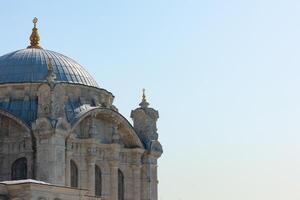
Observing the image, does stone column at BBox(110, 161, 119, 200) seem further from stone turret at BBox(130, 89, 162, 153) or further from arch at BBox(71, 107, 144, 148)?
stone turret at BBox(130, 89, 162, 153)

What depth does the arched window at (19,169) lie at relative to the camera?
45.8 meters

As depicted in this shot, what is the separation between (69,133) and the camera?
45.1 meters

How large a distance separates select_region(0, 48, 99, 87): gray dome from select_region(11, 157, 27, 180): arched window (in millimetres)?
5112

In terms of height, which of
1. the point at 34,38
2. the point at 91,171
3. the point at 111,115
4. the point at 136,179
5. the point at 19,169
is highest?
the point at 34,38

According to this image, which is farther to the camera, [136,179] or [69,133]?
[136,179]

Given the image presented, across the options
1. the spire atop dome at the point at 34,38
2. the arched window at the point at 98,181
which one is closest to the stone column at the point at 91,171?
the arched window at the point at 98,181

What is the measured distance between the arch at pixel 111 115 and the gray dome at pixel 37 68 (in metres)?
2.66

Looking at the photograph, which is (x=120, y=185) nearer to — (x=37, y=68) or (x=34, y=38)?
(x=37, y=68)

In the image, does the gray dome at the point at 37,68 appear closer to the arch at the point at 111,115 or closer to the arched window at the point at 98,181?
the arch at the point at 111,115

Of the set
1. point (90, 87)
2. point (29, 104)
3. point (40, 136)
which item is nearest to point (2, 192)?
point (40, 136)

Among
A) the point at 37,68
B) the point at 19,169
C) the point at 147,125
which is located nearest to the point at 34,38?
the point at 37,68

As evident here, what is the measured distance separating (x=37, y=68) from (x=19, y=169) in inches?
269

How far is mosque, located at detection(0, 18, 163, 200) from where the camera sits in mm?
43688

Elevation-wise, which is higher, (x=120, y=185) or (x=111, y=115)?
(x=111, y=115)
